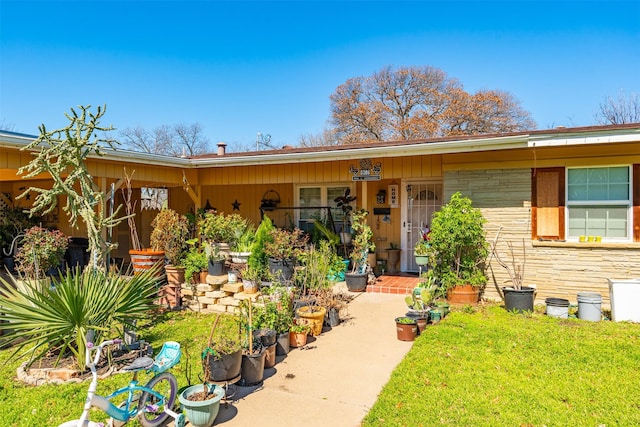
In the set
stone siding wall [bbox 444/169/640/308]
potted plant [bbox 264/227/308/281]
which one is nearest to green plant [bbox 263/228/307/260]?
potted plant [bbox 264/227/308/281]

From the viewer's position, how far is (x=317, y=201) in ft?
33.5

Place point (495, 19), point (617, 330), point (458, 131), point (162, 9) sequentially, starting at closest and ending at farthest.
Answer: point (617, 330), point (162, 9), point (495, 19), point (458, 131)

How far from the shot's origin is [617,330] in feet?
17.0

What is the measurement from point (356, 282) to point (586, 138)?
14.3 feet

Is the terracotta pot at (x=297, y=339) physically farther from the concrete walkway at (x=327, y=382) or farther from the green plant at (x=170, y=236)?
the green plant at (x=170, y=236)

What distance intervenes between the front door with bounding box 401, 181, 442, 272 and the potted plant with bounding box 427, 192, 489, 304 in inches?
73.0

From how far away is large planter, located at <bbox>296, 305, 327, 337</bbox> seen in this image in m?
5.25

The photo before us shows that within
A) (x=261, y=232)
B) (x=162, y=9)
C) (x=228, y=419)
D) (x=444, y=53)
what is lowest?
(x=228, y=419)

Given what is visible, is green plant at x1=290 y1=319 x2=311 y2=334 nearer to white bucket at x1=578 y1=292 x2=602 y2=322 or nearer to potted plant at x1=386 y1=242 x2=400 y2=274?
white bucket at x1=578 y1=292 x2=602 y2=322

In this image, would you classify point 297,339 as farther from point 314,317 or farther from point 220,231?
point 220,231

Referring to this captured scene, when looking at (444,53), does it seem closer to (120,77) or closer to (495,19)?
(495,19)

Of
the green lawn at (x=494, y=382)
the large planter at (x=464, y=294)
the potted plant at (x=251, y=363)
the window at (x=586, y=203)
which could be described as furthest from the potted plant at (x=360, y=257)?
the potted plant at (x=251, y=363)

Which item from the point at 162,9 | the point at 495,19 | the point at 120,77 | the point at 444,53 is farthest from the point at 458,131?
the point at 120,77

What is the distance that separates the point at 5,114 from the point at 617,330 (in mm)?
31384
